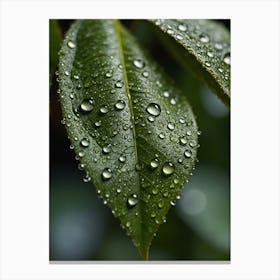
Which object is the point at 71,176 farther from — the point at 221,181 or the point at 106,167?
the point at 106,167

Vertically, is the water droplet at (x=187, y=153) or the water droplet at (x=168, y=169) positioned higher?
the water droplet at (x=187, y=153)

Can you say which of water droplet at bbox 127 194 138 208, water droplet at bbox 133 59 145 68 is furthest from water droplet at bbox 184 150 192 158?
water droplet at bbox 133 59 145 68

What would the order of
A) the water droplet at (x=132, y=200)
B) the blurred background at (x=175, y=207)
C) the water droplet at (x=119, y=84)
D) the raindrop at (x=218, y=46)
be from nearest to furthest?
the water droplet at (x=132, y=200) → the water droplet at (x=119, y=84) → the raindrop at (x=218, y=46) → the blurred background at (x=175, y=207)

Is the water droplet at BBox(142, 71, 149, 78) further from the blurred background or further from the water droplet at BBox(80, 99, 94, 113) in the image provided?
the blurred background

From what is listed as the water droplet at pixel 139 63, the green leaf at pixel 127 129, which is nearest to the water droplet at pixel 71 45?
the green leaf at pixel 127 129

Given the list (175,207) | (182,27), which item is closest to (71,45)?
(182,27)

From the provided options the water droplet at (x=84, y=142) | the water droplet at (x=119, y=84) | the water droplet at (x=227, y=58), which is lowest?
the water droplet at (x=84, y=142)
